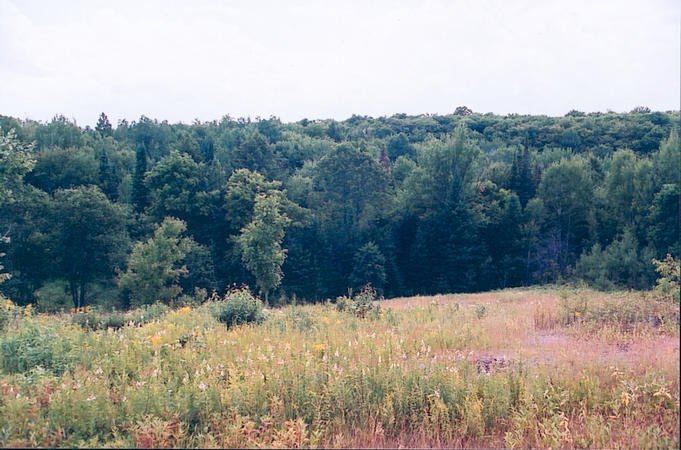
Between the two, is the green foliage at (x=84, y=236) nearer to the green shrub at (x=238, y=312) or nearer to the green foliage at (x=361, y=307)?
the green foliage at (x=361, y=307)

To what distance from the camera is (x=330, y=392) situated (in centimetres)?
498

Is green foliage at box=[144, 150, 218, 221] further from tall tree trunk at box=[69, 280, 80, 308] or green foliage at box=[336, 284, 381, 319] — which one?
green foliage at box=[336, 284, 381, 319]

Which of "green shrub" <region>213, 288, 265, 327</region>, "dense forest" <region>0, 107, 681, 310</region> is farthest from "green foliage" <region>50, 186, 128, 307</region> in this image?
"green shrub" <region>213, 288, 265, 327</region>

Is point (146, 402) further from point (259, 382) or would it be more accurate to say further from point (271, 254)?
point (271, 254)

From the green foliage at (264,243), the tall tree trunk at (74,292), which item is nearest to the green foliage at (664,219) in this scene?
the green foliage at (264,243)

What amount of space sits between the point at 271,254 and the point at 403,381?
27.7 metres

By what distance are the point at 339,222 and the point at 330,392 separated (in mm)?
40039

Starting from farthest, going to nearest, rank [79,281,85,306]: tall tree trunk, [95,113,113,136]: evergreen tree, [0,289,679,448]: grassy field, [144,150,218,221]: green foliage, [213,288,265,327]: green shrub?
1. [95,113,113,136]: evergreen tree
2. [144,150,218,221]: green foliage
3. [79,281,85,306]: tall tree trunk
4. [213,288,265,327]: green shrub
5. [0,289,679,448]: grassy field

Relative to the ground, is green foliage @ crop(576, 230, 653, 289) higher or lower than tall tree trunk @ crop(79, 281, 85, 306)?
higher

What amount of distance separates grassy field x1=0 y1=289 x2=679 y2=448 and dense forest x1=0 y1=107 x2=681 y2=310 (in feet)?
84.2

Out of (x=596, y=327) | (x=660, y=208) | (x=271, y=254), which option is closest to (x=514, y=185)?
(x=660, y=208)

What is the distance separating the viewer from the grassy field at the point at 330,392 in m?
4.29

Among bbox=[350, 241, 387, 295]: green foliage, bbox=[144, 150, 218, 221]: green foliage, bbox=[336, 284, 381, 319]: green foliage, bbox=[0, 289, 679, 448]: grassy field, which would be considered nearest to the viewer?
bbox=[0, 289, 679, 448]: grassy field

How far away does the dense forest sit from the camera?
34156 mm
